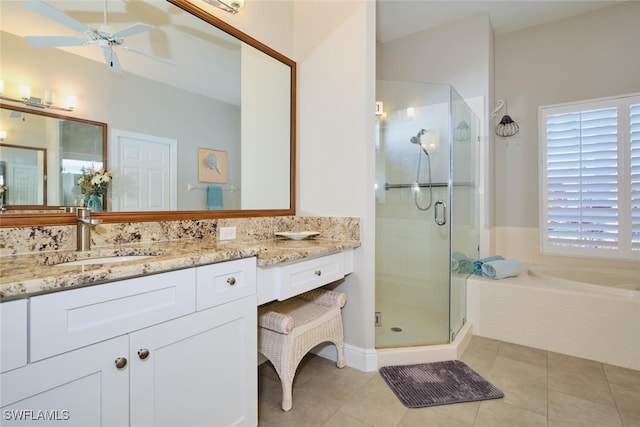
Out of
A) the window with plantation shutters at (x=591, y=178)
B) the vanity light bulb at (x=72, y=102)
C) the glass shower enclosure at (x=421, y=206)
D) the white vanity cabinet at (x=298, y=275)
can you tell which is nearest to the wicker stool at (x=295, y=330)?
the white vanity cabinet at (x=298, y=275)

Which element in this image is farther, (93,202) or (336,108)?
(336,108)

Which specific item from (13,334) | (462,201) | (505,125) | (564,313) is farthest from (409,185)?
(13,334)

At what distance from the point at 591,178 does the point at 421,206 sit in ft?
5.49

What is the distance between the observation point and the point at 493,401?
1.62 m

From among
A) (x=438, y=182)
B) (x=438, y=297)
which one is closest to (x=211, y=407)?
(x=438, y=297)

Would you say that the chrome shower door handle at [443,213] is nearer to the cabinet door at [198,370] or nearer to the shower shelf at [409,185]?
the shower shelf at [409,185]

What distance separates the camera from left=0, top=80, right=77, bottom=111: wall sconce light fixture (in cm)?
110

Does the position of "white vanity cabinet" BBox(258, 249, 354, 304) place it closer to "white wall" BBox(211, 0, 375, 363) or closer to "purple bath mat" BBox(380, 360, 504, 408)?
"white wall" BBox(211, 0, 375, 363)

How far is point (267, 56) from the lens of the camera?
2.09 meters

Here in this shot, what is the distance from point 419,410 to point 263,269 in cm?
109

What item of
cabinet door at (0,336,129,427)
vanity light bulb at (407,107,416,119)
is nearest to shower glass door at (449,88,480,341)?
vanity light bulb at (407,107,416,119)

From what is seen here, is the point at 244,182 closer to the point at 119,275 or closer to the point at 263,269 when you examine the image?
the point at 263,269

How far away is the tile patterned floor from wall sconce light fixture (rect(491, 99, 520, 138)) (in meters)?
2.14

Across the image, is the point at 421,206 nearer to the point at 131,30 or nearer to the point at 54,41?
the point at 131,30
